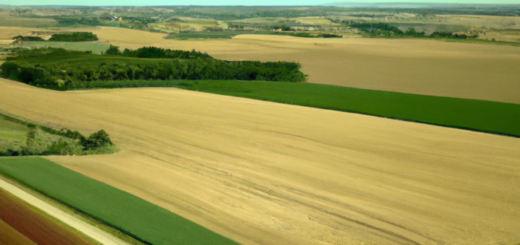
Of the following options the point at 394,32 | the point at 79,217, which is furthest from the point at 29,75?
the point at 394,32

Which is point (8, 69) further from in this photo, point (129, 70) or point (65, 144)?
point (65, 144)

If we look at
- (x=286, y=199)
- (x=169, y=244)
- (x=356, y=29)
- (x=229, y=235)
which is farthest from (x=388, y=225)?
(x=356, y=29)

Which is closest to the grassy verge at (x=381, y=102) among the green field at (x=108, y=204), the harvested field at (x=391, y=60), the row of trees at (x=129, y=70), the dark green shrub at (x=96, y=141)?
the row of trees at (x=129, y=70)

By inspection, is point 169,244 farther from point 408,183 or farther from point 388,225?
point 408,183

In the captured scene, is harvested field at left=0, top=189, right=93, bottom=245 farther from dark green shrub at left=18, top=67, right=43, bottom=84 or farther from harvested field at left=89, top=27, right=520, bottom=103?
harvested field at left=89, top=27, right=520, bottom=103

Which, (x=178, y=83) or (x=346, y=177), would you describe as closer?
(x=346, y=177)

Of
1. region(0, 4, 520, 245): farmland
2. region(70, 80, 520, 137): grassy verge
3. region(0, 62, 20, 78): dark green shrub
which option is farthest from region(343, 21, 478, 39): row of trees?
region(0, 62, 20, 78): dark green shrub

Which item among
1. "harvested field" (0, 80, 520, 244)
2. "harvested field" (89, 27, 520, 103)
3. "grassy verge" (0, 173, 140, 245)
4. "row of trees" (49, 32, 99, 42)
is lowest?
"harvested field" (0, 80, 520, 244)
